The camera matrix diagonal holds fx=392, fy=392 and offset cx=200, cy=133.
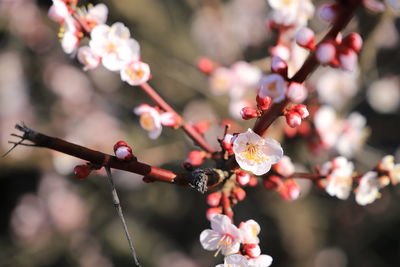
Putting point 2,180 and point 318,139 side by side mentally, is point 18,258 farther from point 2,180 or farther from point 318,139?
point 318,139

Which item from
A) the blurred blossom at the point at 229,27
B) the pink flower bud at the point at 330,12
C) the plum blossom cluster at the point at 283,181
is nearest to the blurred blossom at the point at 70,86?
the blurred blossom at the point at 229,27

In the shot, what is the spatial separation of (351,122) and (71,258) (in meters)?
3.09

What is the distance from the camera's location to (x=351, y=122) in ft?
7.84

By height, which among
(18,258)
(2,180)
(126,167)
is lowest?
(126,167)

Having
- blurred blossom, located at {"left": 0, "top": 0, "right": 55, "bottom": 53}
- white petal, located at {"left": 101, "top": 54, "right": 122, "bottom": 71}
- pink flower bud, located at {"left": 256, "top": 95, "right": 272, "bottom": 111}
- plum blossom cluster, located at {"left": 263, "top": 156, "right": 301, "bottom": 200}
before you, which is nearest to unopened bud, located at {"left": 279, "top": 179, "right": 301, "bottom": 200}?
plum blossom cluster, located at {"left": 263, "top": 156, "right": 301, "bottom": 200}

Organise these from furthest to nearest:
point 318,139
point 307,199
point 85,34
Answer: point 307,199, point 318,139, point 85,34

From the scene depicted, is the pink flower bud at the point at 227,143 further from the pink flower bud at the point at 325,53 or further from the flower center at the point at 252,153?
the pink flower bud at the point at 325,53

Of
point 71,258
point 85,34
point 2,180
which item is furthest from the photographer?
point 2,180

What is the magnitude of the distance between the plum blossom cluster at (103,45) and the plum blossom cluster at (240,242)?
2.00 ft

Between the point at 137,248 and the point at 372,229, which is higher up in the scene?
the point at 372,229

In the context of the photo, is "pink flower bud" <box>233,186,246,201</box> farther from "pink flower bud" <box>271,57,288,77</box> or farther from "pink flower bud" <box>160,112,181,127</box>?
"pink flower bud" <box>271,57,288,77</box>

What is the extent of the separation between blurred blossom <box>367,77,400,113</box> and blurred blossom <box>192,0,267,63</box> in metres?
1.17

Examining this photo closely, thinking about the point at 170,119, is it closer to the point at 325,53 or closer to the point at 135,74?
A: the point at 135,74

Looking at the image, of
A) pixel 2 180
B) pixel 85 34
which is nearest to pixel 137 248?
pixel 2 180
